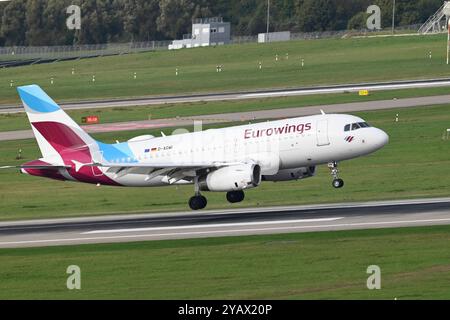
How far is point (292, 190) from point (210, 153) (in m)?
9.62

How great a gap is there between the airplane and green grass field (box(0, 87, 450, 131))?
125 ft

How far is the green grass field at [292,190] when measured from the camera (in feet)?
231

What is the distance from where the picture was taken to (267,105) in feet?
361

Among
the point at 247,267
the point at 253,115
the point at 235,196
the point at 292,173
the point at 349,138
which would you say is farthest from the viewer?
the point at 253,115

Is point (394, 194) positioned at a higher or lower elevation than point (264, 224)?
higher

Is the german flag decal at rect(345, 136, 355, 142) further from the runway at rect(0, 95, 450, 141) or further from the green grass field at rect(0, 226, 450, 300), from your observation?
the runway at rect(0, 95, 450, 141)

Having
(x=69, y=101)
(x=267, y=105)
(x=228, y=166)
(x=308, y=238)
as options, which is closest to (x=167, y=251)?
(x=308, y=238)

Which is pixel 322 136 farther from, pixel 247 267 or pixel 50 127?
pixel 247 267

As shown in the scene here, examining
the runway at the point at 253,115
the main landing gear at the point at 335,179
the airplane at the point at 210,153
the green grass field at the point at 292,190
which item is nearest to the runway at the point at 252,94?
the runway at the point at 253,115

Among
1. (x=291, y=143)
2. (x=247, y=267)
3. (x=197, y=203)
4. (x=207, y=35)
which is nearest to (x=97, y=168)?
(x=197, y=203)

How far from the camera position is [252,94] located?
120 metres

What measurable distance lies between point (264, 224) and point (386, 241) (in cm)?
931
